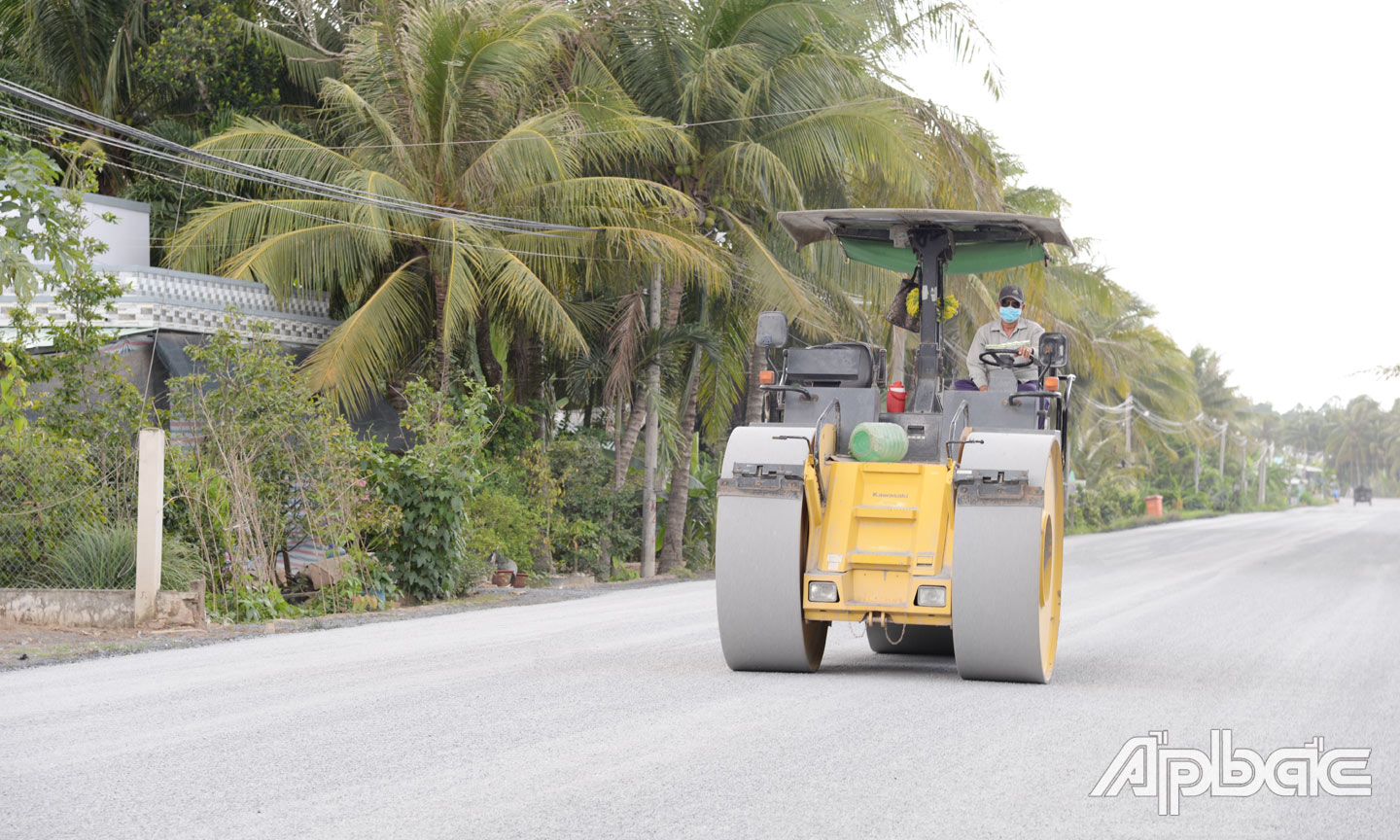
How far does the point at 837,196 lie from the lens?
24.7 metres

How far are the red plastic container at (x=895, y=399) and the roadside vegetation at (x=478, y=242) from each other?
276 inches

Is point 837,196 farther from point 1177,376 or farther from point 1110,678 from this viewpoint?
point 1177,376

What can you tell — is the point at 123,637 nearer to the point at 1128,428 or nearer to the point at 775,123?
the point at 775,123

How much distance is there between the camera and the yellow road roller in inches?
351

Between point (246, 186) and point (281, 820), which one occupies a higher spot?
point (246, 186)

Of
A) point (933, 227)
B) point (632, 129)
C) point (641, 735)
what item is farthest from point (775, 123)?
point (641, 735)

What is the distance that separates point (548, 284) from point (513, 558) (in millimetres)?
3875

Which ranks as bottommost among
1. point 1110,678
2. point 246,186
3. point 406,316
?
point 1110,678

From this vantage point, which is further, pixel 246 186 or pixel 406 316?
pixel 246 186

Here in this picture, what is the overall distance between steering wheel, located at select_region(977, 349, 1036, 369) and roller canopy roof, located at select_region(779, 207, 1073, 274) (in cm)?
82

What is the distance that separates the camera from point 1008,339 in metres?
10.5

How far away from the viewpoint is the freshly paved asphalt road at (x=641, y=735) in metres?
5.61

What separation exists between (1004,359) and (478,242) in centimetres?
1057

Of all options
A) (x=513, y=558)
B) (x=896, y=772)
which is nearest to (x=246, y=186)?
(x=513, y=558)
